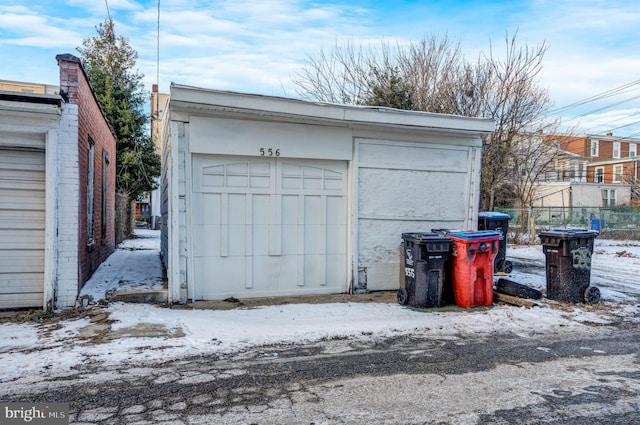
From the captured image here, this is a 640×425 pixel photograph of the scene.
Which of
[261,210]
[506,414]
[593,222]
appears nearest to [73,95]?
[261,210]

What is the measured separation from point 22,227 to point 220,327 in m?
3.34

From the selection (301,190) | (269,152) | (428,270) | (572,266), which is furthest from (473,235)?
(269,152)

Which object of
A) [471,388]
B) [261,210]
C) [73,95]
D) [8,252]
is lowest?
[471,388]

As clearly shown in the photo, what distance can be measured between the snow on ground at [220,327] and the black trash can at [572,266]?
0.24 meters

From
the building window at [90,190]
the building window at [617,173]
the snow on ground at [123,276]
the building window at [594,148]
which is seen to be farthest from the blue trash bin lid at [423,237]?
the building window at [594,148]

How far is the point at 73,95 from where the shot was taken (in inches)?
268

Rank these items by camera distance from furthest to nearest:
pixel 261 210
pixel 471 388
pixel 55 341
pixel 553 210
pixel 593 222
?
pixel 553 210
pixel 593 222
pixel 261 210
pixel 55 341
pixel 471 388

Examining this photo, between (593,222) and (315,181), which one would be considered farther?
(593,222)

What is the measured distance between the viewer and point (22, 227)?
6.68 metres

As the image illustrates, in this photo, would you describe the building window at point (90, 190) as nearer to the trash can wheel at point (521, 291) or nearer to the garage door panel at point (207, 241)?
the garage door panel at point (207, 241)

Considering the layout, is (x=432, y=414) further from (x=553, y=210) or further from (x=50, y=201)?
(x=553, y=210)

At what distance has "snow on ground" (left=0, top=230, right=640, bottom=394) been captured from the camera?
16.0ft

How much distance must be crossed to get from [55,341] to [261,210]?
3658mm

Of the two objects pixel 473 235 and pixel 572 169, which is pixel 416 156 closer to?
pixel 473 235
